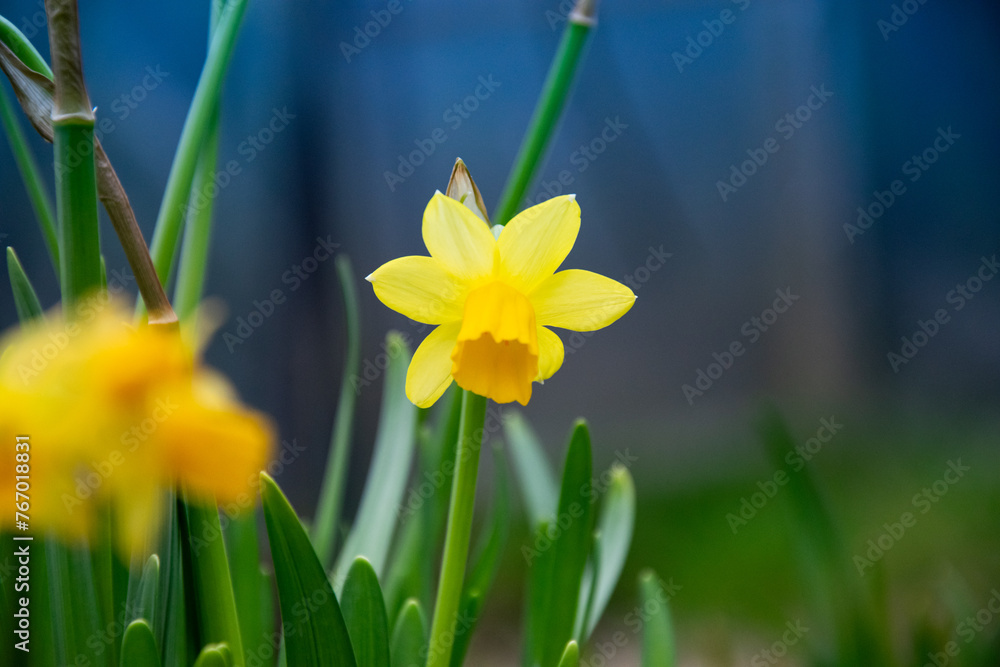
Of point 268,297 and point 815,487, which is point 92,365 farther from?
point 268,297

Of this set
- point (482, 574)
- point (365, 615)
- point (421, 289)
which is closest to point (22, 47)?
point (421, 289)

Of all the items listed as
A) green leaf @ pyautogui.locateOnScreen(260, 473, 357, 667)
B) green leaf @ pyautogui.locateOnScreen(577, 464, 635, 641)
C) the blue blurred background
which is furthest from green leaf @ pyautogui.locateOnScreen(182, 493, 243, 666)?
the blue blurred background

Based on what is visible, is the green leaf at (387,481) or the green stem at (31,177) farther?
the green leaf at (387,481)

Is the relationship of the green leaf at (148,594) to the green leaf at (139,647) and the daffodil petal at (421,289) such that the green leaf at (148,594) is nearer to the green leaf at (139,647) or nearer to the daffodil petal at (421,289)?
the green leaf at (139,647)

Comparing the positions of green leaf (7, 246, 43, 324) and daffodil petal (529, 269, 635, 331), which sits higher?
daffodil petal (529, 269, 635, 331)

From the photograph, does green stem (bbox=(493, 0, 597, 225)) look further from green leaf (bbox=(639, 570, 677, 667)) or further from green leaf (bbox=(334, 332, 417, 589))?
green leaf (bbox=(639, 570, 677, 667))

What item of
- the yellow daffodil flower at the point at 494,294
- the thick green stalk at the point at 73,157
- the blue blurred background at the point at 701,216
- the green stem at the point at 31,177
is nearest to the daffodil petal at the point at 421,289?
the yellow daffodil flower at the point at 494,294

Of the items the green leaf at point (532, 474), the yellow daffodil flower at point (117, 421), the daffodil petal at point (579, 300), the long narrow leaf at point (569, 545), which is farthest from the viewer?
the green leaf at point (532, 474)
